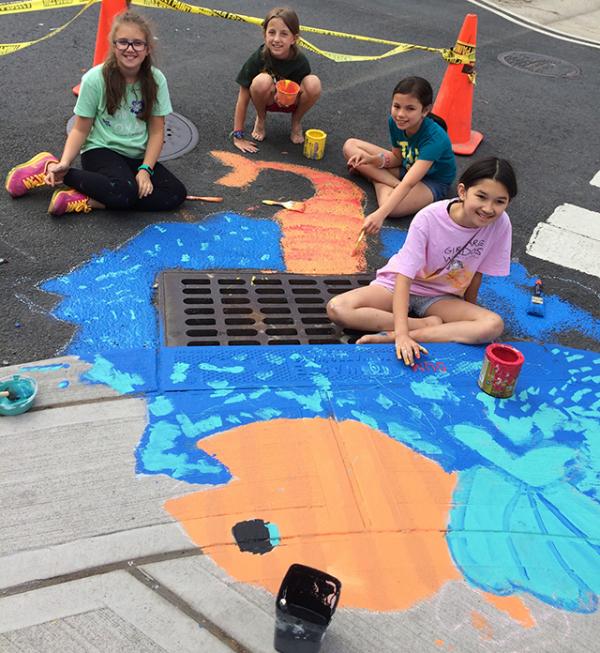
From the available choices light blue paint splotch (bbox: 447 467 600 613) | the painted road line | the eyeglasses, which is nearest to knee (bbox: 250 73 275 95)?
the eyeglasses

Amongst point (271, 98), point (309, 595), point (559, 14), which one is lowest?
point (309, 595)

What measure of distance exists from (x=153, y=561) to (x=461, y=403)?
154cm

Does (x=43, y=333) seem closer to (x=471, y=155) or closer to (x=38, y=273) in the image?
(x=38, y=273)

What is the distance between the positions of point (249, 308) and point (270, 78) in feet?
7.69

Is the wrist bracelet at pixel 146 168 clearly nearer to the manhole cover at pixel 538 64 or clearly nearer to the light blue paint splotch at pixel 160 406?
the light blue paint splotch at pixel 160 406

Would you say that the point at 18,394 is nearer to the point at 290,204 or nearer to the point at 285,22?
the point at 290,204

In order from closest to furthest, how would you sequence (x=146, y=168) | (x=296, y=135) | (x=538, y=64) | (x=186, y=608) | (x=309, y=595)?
(x=309, y=595) < (x=186, y=608) < (x=146, y=168) < (x=296, y=135) < (x=538, y=64)

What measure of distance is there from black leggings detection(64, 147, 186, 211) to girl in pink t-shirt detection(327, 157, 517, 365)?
148 centimetres

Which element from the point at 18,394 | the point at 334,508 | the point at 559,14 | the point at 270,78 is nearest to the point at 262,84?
the point at 270,78

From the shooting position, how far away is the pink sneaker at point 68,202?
4184 mm

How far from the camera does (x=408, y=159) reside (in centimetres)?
483

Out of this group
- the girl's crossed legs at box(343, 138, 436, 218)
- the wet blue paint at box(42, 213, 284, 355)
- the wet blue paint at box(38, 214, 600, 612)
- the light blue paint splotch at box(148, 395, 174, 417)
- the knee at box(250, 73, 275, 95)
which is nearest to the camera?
the wet blue paint at box(38, 214, 600, 612)

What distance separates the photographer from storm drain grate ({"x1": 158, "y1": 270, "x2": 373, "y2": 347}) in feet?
11.4

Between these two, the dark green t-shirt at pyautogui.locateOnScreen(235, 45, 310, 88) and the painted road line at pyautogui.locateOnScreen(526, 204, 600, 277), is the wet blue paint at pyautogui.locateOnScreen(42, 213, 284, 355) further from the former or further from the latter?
the painted road line at pyautogui.locateOnScreen(526, 204, 600, 277)
